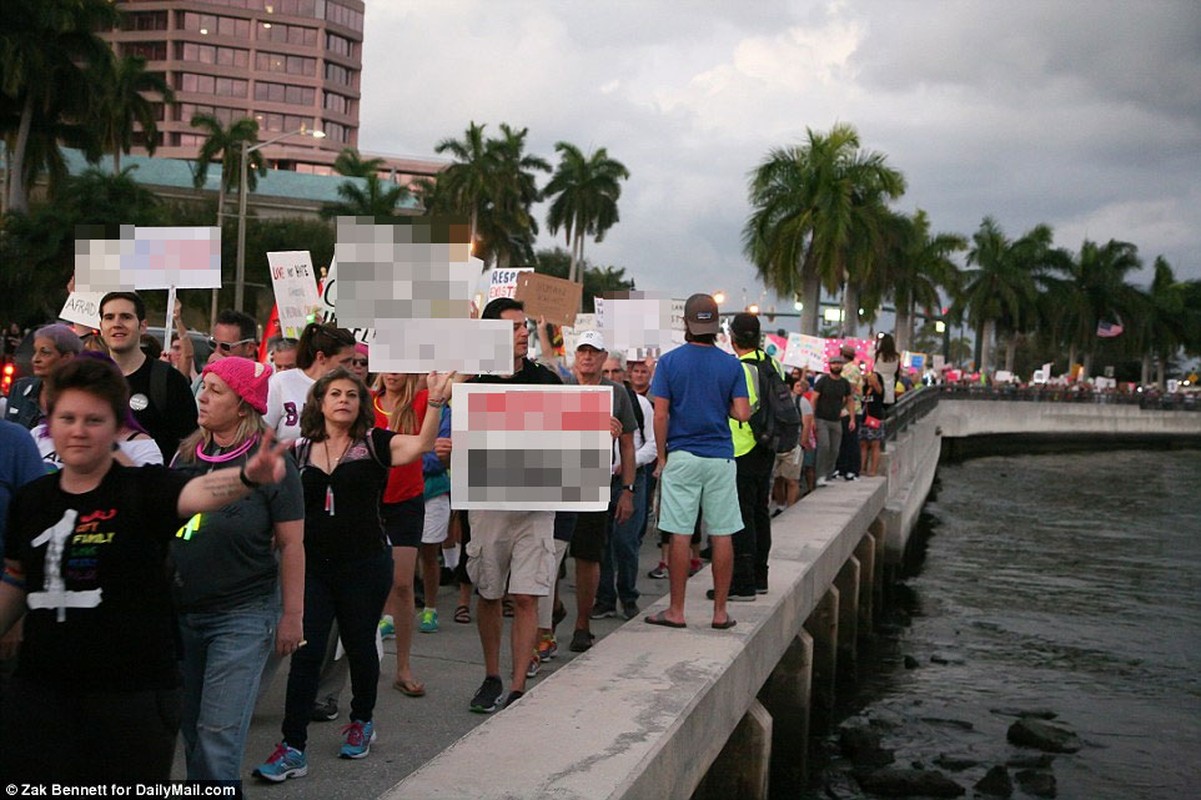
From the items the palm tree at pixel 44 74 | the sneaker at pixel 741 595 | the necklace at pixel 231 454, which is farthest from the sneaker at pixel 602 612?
the palm tree at pixel 44 74

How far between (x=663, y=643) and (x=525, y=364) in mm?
2032

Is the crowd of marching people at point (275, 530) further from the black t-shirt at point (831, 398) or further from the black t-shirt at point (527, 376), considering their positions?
the black t-shirt at point (831, 398)

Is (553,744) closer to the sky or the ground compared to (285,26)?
closer to the ground

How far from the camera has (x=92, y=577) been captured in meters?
3.82

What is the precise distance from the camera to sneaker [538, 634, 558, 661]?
330 inches

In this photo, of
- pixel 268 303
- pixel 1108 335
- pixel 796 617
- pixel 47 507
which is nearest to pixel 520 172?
pixel 268 303

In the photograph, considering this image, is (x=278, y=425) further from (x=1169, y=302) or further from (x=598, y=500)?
(x=1169, y=302)

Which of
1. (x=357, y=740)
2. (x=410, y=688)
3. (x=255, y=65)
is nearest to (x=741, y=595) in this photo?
(x=410, y=688)

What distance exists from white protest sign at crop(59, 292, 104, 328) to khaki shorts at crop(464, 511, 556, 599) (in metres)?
3.46

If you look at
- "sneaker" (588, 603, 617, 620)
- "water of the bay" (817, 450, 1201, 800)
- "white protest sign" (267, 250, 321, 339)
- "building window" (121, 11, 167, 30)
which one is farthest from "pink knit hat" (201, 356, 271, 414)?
"building window" (121, 11, 167, 30)

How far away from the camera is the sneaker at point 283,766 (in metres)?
5.71

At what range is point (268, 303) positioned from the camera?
65.9 meters

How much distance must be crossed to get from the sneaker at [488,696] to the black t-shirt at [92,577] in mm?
3226

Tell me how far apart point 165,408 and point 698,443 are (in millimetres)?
3497
